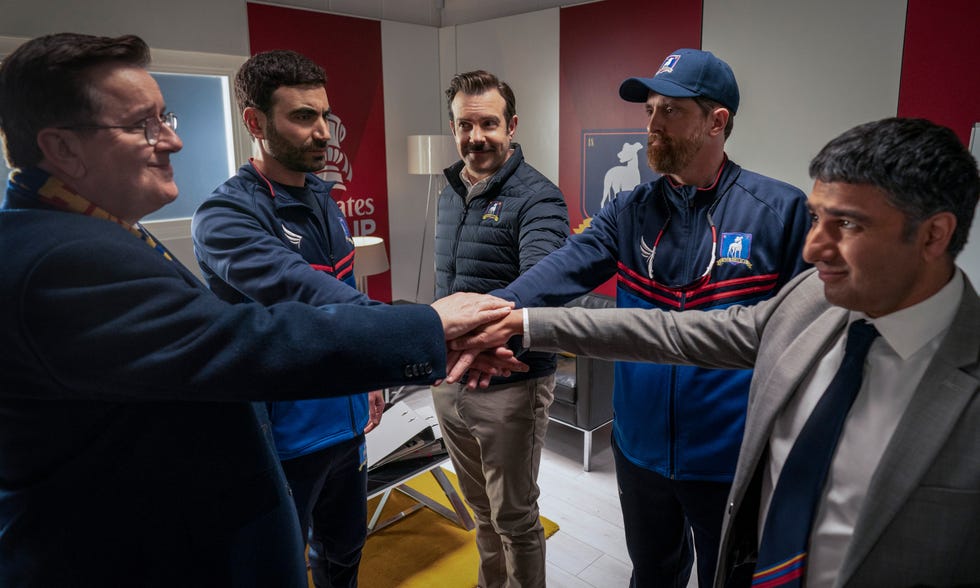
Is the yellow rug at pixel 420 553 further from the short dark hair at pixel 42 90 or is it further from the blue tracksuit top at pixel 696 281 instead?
the short dark hair at pixel 42 90

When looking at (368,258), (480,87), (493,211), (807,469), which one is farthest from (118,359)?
(368,258)

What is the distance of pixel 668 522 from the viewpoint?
75.0 inches

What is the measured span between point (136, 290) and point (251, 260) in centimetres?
72

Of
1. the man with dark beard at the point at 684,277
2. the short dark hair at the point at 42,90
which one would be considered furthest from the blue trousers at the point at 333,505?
the short dark hair at the point at 42,90

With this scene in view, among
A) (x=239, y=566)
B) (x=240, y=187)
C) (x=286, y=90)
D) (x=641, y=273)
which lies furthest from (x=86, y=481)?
(x=641, y=273)

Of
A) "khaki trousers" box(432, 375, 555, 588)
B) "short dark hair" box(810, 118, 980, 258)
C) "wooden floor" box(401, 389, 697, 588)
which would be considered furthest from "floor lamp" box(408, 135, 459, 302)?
"short dark hair" box(810, 118, 980, 258)

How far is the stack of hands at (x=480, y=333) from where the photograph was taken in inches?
65.1

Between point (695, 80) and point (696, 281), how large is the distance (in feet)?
1.85

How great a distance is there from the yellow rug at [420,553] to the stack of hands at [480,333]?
4.91ft

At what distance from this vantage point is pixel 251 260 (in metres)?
1.73

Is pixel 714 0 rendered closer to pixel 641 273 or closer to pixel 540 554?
pixel 641 273

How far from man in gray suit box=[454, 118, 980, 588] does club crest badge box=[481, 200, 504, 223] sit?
1.16 m

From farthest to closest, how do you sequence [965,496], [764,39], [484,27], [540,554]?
[484,27] → [764,39] → [540,554] → [965,496]

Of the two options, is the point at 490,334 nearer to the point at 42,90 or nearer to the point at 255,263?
the point at 255,263
